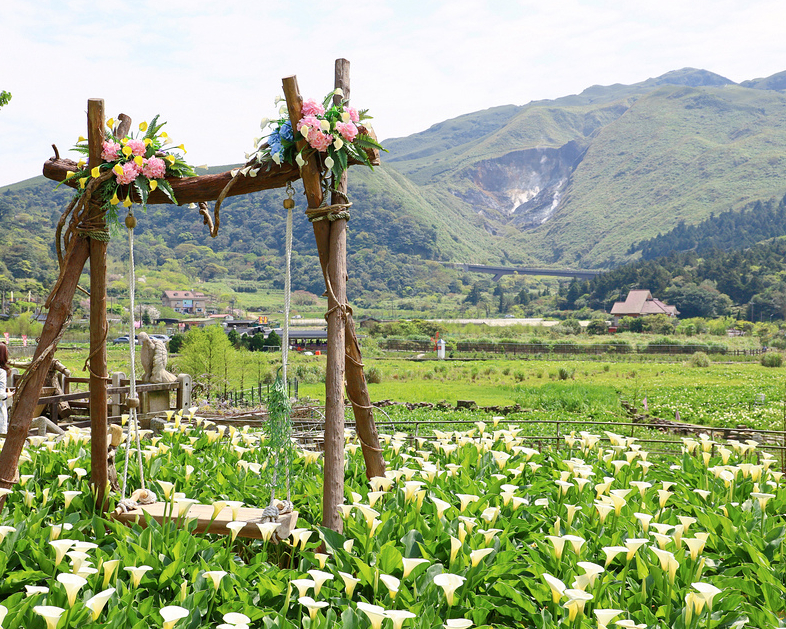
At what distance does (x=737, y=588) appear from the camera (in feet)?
11.0

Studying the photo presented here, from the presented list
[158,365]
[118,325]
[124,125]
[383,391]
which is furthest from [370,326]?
[124,125]

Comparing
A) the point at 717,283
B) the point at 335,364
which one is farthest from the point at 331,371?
the point at 717,283

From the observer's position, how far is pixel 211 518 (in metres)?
3.97

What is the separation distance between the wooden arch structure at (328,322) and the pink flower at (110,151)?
84mm

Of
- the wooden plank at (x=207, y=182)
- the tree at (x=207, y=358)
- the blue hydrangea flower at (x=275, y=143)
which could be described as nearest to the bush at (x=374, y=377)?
the tree at (x=207, y=358)

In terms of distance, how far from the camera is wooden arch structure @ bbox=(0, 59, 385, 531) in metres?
4.19

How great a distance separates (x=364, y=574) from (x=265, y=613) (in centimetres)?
57

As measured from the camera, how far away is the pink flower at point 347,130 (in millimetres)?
4164

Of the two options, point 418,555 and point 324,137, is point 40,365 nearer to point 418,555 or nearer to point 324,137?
point 324,137

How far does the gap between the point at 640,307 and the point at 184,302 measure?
234 feet

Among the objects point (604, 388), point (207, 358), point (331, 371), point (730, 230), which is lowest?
point (604, 388)

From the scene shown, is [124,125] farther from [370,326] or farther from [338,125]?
[370,326]

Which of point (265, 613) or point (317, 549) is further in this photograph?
point (317, 549)

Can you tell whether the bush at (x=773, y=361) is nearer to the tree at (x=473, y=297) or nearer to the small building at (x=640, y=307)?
the small building at (x=640, y=307)
